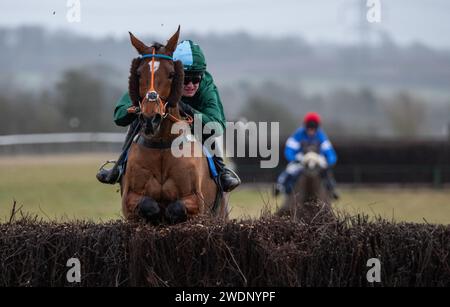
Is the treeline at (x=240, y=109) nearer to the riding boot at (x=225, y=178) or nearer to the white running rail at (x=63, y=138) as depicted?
the white running rail at (x=63, y=138)

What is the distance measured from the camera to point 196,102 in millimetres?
7273

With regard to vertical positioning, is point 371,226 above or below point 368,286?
above

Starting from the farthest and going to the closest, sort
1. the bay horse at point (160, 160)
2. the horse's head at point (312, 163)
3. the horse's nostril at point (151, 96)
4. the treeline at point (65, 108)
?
the treeline at point (65, 108), the horse's head at point (312, 163), the bay horse at point (160, 160), the horse's nostril at point (151, 96)

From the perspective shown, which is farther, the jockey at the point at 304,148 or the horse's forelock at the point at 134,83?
the jockey at the point at 304,148

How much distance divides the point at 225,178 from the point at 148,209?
956mm

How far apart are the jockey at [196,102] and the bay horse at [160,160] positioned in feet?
0.84

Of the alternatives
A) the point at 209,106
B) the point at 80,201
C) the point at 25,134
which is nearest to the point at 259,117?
the point at 25,134

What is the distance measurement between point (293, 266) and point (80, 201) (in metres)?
12.7

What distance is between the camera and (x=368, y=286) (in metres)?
5.60

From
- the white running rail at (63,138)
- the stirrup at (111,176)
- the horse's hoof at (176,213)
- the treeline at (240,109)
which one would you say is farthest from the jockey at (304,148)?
the white running rail at (63,138)

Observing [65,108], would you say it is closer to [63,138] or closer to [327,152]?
[63,138]

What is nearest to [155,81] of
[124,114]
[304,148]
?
[124,114]

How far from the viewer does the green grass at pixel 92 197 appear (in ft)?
48.6

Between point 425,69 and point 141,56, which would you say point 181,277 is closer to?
point 141,56
